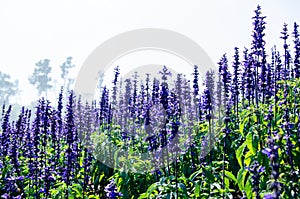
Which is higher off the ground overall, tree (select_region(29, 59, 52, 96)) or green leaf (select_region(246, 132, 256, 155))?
tree (select_region(29, 59, 52, 96))

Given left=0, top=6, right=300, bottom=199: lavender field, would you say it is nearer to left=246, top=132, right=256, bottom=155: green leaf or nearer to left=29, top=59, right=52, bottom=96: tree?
left=246, top=132, right=256, bottom=155: green leaf

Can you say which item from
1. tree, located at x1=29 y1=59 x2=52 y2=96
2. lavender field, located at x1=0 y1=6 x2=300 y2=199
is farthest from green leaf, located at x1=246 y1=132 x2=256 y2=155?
tree, located at x1=29 y1=59 x2=52 y2=96

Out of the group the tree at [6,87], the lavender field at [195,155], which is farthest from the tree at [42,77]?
Result: the lavender field at [195,155]

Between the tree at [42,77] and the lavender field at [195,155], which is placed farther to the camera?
the tree at [42,77]

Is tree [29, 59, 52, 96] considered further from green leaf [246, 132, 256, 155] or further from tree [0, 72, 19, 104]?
green leaf [246, 132, 256, 155]

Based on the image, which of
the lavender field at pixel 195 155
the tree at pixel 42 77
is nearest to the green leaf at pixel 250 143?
the lavender field at pixel 195 155

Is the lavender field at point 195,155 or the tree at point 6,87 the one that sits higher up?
the tree at point 6,87

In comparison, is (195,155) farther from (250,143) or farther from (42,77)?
(42,77)

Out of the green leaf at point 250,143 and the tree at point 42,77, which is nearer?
the green leaf at point 250,143

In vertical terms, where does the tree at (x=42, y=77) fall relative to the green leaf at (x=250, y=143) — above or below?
above

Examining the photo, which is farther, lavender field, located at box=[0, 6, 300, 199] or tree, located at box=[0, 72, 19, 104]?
tree, located at box=[0, 72, 19, 104]

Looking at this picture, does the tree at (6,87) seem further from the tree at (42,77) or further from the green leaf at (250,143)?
the green leaf at (250,143)

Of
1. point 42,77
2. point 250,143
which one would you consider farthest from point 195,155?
point 42,77

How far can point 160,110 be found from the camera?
19.1 feet
